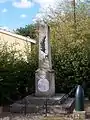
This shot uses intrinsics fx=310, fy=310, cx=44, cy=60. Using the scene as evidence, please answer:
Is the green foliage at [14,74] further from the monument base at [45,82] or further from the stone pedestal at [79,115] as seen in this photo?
the stone pedestal at [79,115]

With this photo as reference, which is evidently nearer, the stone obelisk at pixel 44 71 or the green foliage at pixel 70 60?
the stone obelisk at pixel 44 71

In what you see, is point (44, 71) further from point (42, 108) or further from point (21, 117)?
point (21, 117)

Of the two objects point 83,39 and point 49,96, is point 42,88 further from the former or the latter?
point 83,39

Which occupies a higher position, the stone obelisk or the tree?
the tree

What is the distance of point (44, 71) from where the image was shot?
1309 cm

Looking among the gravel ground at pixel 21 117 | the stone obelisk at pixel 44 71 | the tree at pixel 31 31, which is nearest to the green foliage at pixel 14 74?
the stone obelisk at pixel 44 71

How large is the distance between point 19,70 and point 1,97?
2.65 meters

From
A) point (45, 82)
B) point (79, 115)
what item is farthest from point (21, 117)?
point (45, 82)

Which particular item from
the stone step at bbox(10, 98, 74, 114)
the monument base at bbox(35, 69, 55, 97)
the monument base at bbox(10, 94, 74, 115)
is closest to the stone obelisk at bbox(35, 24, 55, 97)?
the monument base at bbox(35, 69, 55, 97)

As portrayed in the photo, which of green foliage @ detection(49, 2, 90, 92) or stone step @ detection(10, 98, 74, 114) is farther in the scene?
green foliage @ detection(49, 2, 90, 92)

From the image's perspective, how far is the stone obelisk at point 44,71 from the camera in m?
13.1

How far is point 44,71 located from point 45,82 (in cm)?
47

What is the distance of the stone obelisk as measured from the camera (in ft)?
42.9

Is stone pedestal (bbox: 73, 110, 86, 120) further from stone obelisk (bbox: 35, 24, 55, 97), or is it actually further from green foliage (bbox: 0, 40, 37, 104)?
green foliage (bbox: 0, 40, 37, 104)
